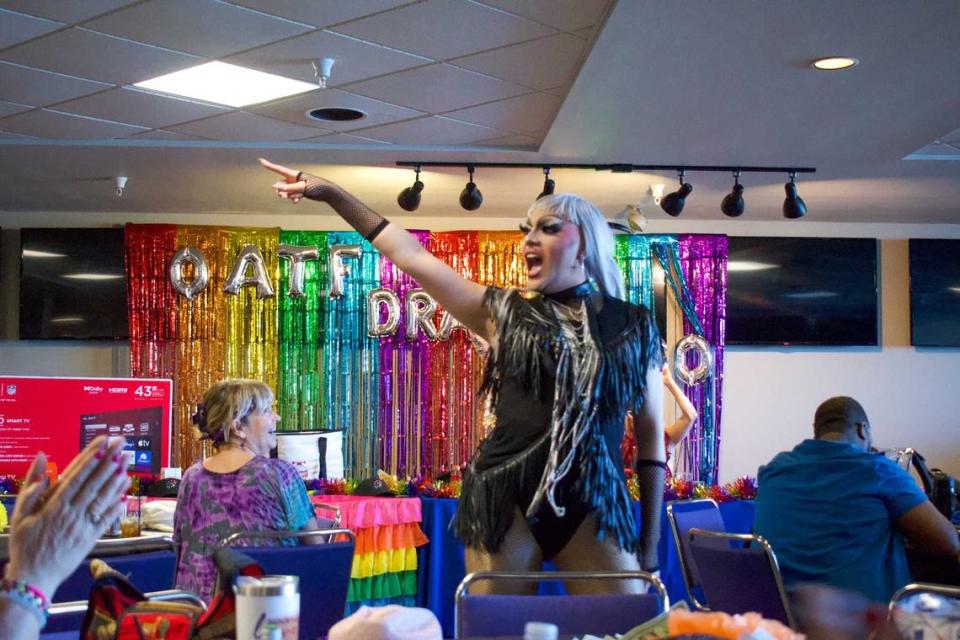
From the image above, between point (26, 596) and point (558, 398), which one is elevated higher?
point (558, 398)

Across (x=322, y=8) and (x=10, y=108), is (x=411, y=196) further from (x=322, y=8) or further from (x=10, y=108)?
(x=322, y=8)

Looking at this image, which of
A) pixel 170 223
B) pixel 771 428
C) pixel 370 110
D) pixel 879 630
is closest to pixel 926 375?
pixel 771 428

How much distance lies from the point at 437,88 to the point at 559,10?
1250 millimetres

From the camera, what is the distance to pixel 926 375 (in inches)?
359

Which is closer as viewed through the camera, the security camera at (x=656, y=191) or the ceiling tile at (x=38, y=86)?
the ceiling tile at (x=38, y=86)

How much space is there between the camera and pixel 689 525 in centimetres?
430

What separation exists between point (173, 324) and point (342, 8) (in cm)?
495

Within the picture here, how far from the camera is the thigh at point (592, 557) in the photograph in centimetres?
238

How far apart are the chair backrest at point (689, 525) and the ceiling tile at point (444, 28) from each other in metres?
2.04

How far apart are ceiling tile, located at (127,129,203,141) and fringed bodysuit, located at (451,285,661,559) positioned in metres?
4.37

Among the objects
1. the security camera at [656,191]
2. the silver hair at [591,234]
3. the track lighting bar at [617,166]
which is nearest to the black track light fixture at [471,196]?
the track lighting bar at [617,166]

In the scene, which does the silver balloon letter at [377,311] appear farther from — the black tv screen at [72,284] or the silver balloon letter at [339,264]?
the black tv screen at [72,284]

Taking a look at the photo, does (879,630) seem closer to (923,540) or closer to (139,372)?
(923,540)

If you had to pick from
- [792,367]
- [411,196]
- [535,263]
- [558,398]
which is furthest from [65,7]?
[792,367]
